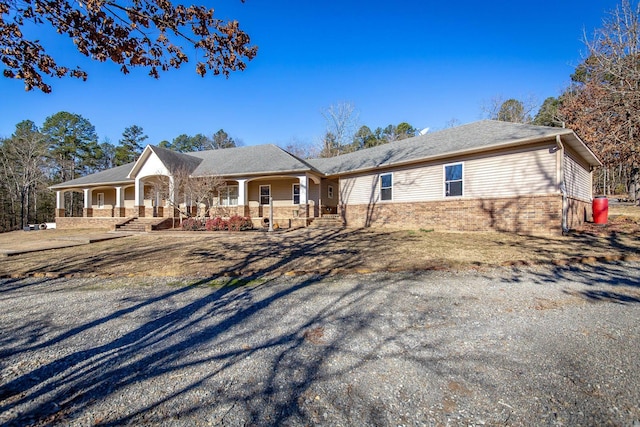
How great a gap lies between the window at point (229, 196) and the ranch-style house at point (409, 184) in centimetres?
7

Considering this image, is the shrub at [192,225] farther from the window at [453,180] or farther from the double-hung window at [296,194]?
the window at [453,180]

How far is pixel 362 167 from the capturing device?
51.1 feet

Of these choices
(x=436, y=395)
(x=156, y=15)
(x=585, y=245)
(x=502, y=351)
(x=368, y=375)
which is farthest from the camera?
(x=585, y=245)

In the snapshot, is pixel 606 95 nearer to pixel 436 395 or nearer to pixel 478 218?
pixel 478 218

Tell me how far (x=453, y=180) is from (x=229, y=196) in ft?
48.6

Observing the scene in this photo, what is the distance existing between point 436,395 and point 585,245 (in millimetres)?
8649

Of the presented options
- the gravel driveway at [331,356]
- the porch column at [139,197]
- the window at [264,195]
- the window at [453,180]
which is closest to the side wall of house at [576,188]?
the window at [453,180]

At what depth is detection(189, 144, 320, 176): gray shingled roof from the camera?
17.4 metres

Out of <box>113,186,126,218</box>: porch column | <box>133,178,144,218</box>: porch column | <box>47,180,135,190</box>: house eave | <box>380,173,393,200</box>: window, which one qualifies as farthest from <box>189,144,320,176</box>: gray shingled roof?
<box>113,186,126,218</box>: porch column

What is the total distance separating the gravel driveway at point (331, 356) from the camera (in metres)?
1.94

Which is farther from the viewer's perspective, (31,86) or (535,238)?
(535,238)

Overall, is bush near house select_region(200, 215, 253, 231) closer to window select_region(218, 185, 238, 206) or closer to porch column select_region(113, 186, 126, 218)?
window select_region(218, 185, 238, 206)

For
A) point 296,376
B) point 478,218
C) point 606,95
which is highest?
point 606,95

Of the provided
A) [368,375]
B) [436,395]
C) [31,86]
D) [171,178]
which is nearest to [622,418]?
[436,395]
